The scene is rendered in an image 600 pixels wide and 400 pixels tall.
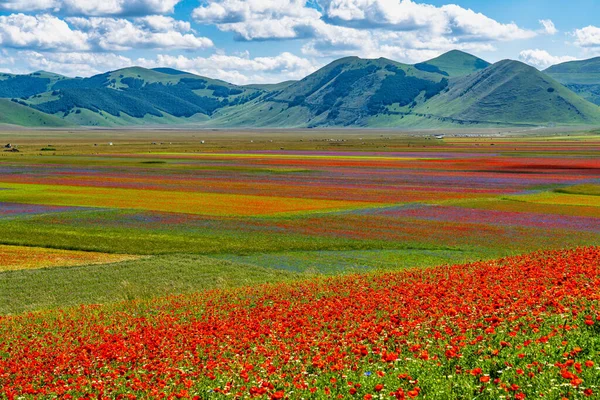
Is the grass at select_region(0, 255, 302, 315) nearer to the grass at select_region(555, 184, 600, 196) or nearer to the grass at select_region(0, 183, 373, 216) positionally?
the grass at select_region(0, 183, 373, 216)

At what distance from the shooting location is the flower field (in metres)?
13.1

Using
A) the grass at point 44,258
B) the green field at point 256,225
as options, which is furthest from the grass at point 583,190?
the grass at point 44,258

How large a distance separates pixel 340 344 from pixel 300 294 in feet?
31.2

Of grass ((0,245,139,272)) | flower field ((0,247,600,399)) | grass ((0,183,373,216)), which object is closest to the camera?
flower field ((0,247,600,399))

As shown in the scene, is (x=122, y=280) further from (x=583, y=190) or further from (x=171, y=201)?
(x=583, y=190)

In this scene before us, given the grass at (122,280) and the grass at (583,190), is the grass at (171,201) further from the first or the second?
the grass at (583,190)

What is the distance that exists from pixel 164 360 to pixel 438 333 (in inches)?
262

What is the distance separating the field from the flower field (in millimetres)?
67

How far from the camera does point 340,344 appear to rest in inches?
667

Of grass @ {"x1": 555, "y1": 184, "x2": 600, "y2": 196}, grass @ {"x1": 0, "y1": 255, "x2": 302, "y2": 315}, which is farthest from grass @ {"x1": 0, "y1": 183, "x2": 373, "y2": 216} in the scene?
grass @ {"x1": 555, "y1": 184, "x2": 600, "y2": 196}

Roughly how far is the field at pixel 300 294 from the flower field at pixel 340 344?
0.07 meters

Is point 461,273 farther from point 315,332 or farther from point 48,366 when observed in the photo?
point 48,366

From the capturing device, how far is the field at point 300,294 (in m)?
14.1

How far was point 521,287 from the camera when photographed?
21.8 m
